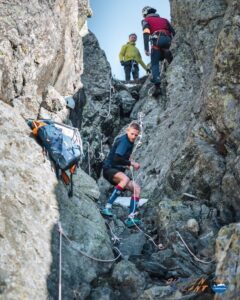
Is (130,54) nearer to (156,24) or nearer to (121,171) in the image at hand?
(156,24)

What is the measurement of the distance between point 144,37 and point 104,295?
1414cm

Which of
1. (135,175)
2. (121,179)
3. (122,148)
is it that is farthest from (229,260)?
(135,175)

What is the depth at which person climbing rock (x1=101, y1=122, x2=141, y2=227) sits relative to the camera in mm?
→ 12539

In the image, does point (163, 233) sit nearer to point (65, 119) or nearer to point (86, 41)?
point (65, 119)

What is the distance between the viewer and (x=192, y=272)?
9.88 meters

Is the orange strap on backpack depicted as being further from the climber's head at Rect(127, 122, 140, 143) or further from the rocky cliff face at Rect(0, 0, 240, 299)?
the climber's head at Rect(127, 122, 140, 143)

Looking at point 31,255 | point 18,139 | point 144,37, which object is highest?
point 144,37

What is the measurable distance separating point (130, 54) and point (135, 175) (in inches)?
460

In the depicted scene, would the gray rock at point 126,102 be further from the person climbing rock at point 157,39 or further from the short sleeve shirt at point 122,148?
the short sleeve shirt at point 122,148

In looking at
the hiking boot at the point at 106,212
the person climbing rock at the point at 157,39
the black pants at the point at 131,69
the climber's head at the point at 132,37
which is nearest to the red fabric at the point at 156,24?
the person climbing rock at the point at 157,39

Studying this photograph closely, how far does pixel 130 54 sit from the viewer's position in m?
26.6

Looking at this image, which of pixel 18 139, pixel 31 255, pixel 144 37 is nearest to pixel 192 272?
pixel 31 255

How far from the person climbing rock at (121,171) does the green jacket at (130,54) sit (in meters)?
14.5

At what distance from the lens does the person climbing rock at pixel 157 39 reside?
2028 cm
